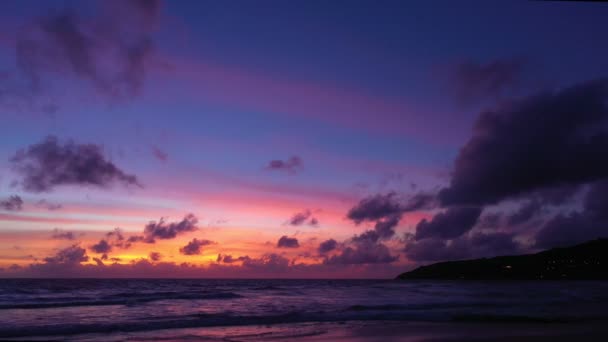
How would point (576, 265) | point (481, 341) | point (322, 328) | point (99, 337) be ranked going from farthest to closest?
point (576, 265) < point (322, 328) < point (99, 337) < point (481, 341)

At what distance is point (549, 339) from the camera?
16.8 metres

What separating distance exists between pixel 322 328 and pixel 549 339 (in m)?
9.10

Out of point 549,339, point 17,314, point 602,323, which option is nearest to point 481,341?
point 549,339

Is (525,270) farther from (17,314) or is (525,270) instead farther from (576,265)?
(17,314)

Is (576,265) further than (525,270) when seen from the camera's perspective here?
No

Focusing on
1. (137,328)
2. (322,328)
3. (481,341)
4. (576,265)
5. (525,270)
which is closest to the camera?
(481,341)

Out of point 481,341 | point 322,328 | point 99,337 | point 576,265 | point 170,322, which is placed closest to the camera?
point 481,341

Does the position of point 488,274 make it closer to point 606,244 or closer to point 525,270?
point 525,270

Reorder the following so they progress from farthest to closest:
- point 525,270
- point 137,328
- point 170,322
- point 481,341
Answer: point 525,270 < point 170,322 < point 137,328 < point 481,341

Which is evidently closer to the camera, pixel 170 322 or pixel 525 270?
pixel 170 322

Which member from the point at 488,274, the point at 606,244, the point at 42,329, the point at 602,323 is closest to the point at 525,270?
the point at 488,274

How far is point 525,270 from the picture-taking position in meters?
176

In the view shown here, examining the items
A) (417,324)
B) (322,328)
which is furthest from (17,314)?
(417,324)

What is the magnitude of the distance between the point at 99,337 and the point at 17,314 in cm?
1636
